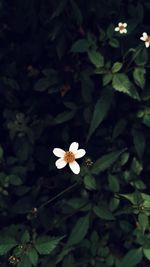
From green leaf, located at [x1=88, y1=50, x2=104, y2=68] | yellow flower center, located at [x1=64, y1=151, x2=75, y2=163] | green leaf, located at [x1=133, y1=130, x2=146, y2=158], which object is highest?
green leaf, located at [x1=88, y1=50, x2=104, y2=68]

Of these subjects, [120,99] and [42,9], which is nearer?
[42,9]

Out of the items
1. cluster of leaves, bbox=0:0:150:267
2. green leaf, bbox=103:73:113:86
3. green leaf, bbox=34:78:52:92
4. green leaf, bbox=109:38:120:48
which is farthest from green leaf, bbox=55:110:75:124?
green leaf, bbox=109:38:120:48

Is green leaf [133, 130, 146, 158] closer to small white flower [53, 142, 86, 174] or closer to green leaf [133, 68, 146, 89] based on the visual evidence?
green leaf [133, 68, 146, 89]

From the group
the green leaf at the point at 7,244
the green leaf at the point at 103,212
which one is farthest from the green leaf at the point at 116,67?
the green leaf at the point at 7,244

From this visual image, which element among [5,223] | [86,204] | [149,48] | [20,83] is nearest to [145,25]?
[149,48]

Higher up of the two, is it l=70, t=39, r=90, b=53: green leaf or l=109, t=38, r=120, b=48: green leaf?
l=70, t=39, r=90, b=53: green leaf

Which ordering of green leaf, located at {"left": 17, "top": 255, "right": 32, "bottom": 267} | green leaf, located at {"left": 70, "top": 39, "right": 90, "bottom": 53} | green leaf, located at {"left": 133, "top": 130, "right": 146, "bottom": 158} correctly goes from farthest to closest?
1. green leaf, located at {"left": 133, "top": 130, "right": 146, "bottom": 158}
2. green leaf, located at {"left": 70, "top": 39, "right": 90, "bottom": 53}
3. green leaf, located at {"left": 17, "top": 255, "right": 32, "bottom": 267}

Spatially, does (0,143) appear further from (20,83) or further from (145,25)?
(145,25)

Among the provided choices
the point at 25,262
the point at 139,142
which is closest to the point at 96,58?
the point at 139,142
